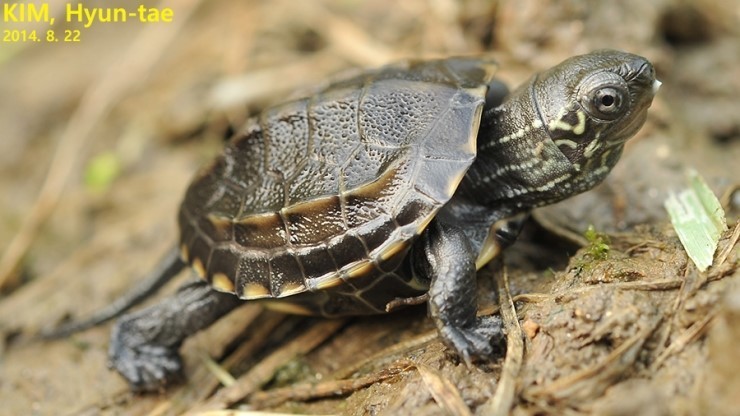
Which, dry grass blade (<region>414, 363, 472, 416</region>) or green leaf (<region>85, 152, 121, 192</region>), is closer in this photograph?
dry grass blade (<region>414, 363, 472, 416</region>)

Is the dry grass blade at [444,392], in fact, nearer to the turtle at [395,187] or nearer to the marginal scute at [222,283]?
the turtle at [395,187]

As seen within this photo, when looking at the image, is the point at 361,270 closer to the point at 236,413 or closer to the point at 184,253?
the point at 236,413

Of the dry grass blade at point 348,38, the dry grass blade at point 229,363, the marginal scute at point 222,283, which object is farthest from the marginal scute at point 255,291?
the dry grass blade at point 348,38

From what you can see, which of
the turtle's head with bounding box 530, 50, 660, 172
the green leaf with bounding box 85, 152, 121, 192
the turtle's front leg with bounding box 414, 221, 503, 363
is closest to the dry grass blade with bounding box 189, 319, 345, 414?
the turtle's front leg with bounding box 414, 221, 503, 363

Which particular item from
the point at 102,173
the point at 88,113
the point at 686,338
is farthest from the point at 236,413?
the point at 88,113

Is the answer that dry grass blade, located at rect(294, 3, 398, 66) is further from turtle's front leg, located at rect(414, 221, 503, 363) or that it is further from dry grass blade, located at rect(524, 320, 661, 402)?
dry grass blade, located at rect(524, 320, 661, 402)

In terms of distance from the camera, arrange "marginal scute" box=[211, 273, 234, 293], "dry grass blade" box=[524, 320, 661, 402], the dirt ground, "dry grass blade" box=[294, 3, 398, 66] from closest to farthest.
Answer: "dry grass blade" box=[524, 320, 661, 402] < the dirt ground < "marginal scute" box=[211, 273, 234, 293] < "dry grass blade" box=[294, 3, 398, 66]

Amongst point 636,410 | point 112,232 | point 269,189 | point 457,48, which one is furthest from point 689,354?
point 112,232
